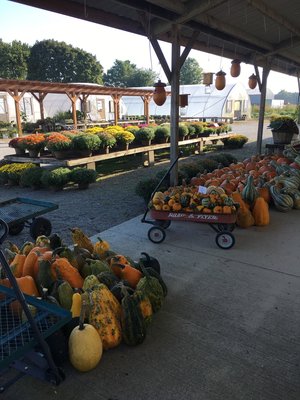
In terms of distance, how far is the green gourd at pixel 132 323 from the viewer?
89.4 inches

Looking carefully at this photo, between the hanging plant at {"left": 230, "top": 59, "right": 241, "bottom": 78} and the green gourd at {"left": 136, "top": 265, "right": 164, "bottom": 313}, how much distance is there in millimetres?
6944

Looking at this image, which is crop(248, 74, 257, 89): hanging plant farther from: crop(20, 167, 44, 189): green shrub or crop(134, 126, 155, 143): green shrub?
crop(20, 167, 44, 189): green shrub

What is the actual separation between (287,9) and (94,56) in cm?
5900

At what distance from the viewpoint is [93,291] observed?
2.32 metres

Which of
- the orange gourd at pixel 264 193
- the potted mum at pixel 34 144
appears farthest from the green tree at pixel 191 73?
the orange gourd at pixel 264 193

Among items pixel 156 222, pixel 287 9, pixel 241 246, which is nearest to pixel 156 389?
pixel 241 246

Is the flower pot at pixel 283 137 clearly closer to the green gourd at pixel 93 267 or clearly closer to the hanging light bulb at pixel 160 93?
the hanging light bulb at pixel 160 93

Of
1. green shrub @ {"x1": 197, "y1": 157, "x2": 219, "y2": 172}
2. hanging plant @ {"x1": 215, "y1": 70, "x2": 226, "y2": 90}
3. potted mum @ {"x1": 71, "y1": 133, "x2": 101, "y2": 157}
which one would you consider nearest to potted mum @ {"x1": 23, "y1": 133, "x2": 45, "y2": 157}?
potted mum @ {"x1": 71, "y1": 133, "x2": 101, "y2": 157}

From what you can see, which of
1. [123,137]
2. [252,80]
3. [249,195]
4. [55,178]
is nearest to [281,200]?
[249,195]

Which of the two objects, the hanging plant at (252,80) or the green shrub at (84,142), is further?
the hanging plant at (252,80)

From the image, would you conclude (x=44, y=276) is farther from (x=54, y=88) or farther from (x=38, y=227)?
(x=54, y=88)

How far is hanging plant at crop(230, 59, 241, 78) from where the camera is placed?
809 centimetres

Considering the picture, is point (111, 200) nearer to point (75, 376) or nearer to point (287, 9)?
point (75, 376)

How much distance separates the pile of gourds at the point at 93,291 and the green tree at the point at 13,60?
55844 millimetres
